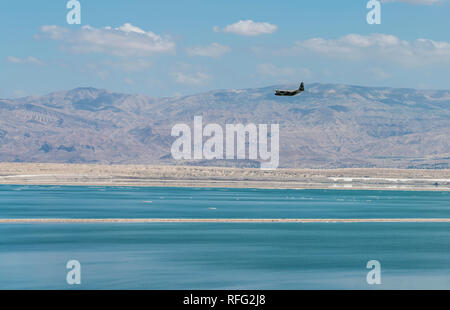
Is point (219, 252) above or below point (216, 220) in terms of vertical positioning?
below

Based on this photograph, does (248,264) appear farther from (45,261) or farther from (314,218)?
(314,218)

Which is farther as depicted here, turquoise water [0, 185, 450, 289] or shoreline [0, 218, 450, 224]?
shoreline [0, 218, 450, 224]

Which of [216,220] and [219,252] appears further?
[216,220]

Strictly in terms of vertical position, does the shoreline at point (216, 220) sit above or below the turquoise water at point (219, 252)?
above

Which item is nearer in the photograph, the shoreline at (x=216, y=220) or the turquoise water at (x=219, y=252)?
the turquoise water at (x=219, y=252)

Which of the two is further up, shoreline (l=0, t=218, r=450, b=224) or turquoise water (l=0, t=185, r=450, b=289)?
shoreline (l=0, t=218, r=450, b=224)
